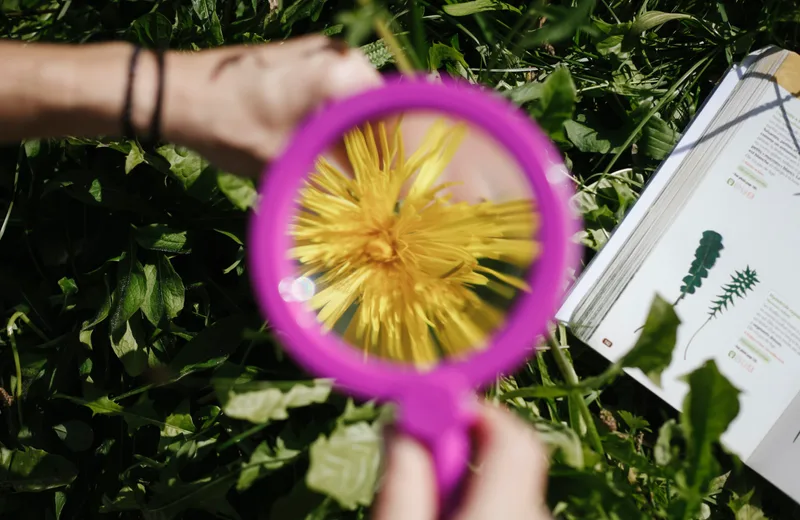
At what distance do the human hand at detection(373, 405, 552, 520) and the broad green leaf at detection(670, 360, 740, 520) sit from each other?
0.16 m

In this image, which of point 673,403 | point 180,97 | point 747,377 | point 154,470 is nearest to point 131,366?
point 154,470

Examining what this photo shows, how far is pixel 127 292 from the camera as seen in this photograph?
759 millimetres

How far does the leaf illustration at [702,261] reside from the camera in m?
0.84

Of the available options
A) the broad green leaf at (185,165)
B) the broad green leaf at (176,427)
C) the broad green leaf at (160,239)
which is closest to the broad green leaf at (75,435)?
the broad green leaf at (176,427)

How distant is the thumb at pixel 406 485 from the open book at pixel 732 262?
0.42m

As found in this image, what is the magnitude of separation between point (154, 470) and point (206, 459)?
68mm

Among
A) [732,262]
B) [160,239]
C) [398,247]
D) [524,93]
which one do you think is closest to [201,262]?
[160,239]

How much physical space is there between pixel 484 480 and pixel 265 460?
28 cm

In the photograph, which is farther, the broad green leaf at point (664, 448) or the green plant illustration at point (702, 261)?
the green plant illustration at point (702, 261)

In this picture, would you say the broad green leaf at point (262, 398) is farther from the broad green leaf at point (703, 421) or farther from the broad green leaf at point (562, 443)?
the broad green leaf at point (703, 421)

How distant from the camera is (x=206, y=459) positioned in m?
0.80

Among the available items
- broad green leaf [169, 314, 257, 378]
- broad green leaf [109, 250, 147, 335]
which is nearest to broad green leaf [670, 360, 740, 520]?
broad green leaf [169, 314, 257, 378]

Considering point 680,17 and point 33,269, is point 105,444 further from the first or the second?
point 680,17

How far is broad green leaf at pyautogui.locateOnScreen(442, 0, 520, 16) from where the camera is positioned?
0.81 metres
